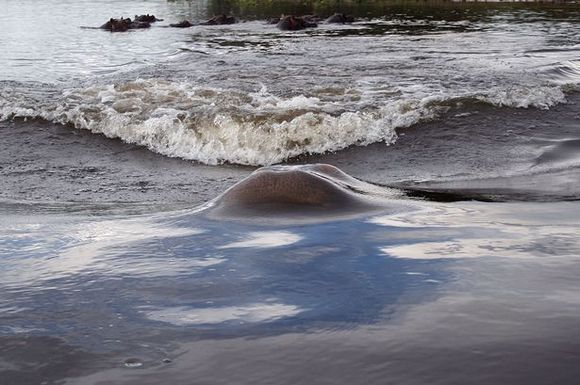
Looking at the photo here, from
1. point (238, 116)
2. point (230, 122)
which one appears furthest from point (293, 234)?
point (238, 116)

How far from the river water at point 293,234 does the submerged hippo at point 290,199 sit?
1.2 inches

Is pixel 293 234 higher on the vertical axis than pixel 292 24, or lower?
lower

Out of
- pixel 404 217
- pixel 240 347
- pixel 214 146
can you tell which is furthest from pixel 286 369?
pixel 214 146

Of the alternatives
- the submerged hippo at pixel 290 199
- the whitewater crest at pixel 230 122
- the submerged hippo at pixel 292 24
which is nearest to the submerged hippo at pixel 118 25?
the submerged hippo at pixel 292 24

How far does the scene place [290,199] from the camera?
3.37 metres

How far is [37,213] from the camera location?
179 inches

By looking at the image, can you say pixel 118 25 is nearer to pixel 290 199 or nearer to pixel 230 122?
pixel 230 122

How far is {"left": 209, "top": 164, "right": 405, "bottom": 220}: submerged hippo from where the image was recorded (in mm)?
3291

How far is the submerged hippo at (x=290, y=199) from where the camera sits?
3291 mm

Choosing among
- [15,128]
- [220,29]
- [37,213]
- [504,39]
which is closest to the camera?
[37,213]

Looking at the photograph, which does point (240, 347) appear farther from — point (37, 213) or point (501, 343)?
point (37, 213)

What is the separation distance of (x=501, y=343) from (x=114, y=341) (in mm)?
972

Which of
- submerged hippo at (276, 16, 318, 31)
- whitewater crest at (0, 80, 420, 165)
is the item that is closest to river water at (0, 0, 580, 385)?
whitewater crest at (0, 80, 420, 165)

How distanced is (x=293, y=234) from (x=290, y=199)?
1.37 feet
